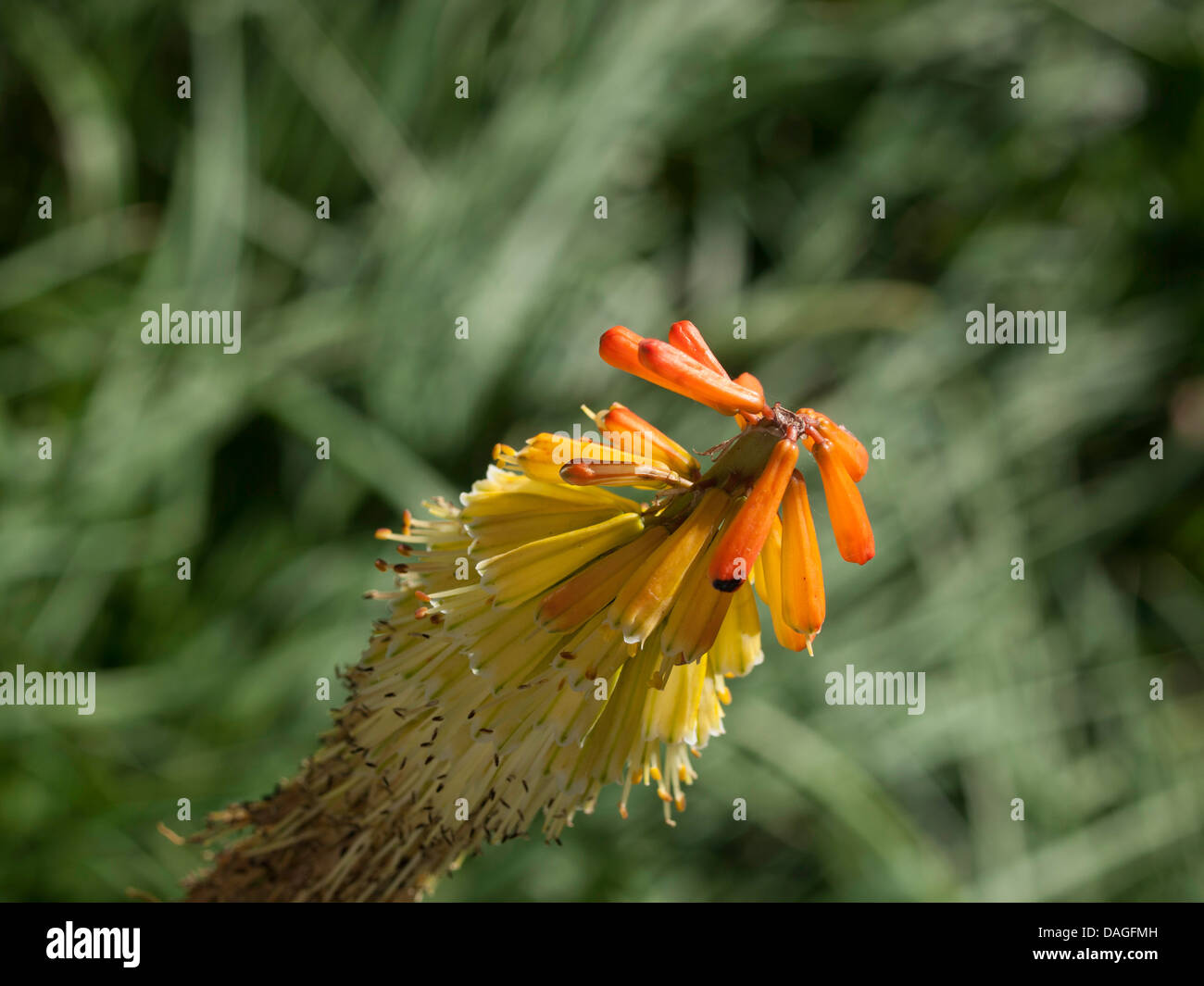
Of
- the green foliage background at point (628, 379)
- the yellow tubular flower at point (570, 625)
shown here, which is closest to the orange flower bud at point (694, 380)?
the yellow tubular flower at point (570, 625)

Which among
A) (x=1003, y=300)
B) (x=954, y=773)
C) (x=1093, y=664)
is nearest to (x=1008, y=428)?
(x=1003, y=300)

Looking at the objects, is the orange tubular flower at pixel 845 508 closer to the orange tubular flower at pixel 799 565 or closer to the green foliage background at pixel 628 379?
the orange tubular flower at pixel 799 565

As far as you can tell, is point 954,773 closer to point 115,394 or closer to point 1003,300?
point 1003,300

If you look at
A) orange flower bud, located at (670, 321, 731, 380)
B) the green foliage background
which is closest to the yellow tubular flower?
orange flower bud, located at (670, 321, 731, 380)

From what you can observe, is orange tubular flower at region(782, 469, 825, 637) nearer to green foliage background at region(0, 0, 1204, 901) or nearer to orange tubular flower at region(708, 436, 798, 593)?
orange tubular flower at region(708, 436, 798, 593)

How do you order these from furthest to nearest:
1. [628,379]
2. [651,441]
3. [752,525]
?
[628,379]
[651,441]
[752,525]

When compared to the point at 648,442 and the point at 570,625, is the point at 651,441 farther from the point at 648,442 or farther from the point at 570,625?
the point at 570,625

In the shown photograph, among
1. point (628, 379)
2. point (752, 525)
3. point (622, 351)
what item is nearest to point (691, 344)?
point (622, 351)
